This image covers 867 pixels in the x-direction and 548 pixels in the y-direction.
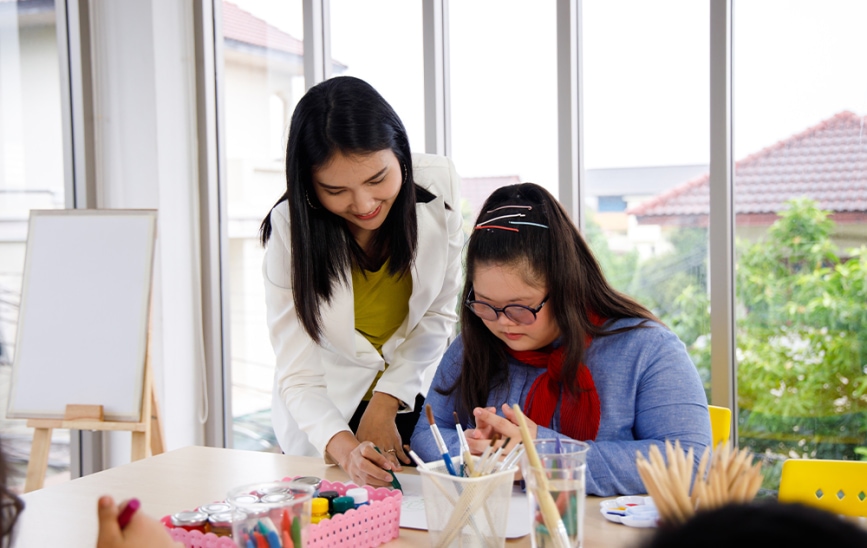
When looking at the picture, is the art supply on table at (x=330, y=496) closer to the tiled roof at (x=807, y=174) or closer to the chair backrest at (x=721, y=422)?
the chair backrest at (x=721, y=422)

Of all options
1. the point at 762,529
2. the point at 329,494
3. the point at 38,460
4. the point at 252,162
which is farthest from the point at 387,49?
the point at 762,529

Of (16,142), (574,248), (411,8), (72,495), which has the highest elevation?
(411,8)

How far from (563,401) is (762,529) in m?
1.21

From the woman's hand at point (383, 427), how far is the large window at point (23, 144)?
5.97ft

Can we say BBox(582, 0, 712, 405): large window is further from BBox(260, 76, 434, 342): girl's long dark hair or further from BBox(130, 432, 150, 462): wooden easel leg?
BBox(130, 432, 150, 462): wooden easel leg

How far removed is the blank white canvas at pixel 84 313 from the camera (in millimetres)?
2725

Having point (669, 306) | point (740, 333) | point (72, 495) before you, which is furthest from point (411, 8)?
point (72, 495)

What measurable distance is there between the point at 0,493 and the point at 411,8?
2.81 metres

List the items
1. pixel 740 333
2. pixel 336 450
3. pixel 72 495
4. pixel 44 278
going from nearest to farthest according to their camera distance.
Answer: pixel 72 495
pixel 336 450
pixel 740 333
pixel 44 278

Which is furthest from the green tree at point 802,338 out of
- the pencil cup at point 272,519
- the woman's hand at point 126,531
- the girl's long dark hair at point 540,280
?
the woman's hand at point 126,531

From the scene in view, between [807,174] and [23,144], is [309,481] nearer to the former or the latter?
[807,174]

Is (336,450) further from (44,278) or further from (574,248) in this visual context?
(44,278)

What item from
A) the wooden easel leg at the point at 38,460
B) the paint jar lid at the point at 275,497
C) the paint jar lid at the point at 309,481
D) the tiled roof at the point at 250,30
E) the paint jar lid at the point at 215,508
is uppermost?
the tiled roof at the point at 250,30

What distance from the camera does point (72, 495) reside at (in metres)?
1.50
